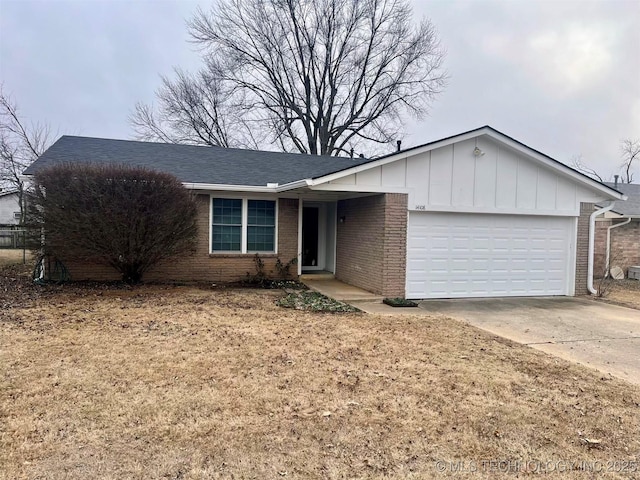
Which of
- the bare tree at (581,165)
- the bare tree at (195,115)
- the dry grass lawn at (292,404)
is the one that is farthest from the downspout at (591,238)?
the bare tree at (581,165)

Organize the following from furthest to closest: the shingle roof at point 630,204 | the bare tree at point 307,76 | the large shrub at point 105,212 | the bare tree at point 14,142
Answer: the bare tree at point 307,76 → the bare tree at point 14,142 → the shingle roof at point 630,204 → the large shrub at point 105,212

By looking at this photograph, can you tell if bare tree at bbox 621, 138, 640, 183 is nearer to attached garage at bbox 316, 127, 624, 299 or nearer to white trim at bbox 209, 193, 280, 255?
attached garage at bbox 316, 127, 624, 299

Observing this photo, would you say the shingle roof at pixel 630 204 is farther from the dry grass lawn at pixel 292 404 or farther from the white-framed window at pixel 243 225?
the dry grass lawn at pixel 292 404

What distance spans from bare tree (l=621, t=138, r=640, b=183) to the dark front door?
1429 inches

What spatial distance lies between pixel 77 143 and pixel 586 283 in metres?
14.4

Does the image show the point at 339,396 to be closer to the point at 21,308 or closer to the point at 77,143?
the point at 21,308

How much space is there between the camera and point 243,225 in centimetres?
1169

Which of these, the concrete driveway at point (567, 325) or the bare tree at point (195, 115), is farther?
the bare tree at point (195, 115)

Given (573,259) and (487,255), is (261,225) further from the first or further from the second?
(573,259)

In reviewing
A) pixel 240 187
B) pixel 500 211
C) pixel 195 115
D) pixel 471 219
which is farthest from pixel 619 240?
pixel 195 115

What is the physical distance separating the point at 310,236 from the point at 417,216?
4718 mm

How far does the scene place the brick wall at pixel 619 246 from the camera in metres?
15.9

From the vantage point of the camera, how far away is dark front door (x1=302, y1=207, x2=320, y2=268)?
45.6 ft

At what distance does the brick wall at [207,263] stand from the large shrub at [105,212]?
3.27ft
